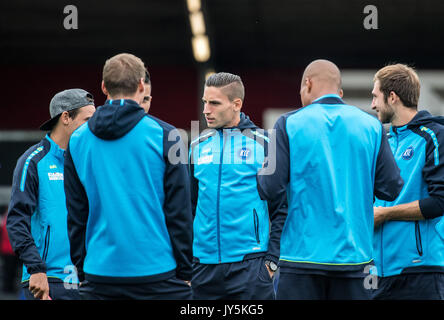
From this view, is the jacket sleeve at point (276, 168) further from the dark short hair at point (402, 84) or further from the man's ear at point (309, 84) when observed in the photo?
the dark short hair at point (402, 84)

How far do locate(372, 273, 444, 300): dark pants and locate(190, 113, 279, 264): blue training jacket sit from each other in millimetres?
801

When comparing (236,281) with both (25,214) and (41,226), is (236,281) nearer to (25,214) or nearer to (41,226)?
(41,226)

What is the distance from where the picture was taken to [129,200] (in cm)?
340

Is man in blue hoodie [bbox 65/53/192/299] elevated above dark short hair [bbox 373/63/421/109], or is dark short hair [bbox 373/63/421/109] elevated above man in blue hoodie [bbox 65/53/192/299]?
dark short hair [bbox 373/63/421/109]

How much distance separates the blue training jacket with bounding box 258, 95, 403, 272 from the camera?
3.69 meters

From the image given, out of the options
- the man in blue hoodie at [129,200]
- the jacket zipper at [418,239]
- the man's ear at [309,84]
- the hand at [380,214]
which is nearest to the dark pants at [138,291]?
the man in blue hoodie at [129,200]

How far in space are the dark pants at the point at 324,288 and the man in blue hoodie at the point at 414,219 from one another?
724 millimetres

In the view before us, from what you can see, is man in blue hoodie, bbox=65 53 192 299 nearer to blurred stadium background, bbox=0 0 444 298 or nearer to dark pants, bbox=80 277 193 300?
dark pants, bbox=80 277 193 300

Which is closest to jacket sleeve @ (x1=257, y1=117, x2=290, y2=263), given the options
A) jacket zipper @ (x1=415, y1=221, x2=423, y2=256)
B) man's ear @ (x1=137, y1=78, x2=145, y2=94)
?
man's ear @ (x1=137, y1=78, x2=145, y2=94)

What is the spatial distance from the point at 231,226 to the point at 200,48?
11027 mm

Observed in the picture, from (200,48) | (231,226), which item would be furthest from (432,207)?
(200,48)

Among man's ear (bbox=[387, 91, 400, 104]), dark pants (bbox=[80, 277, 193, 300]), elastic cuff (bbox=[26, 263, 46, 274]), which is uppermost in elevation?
man's ear (bbox=[387, 91, 400, 104])

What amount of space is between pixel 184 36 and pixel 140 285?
1201cm

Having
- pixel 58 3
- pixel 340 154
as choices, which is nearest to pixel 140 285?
pixel 340 154
